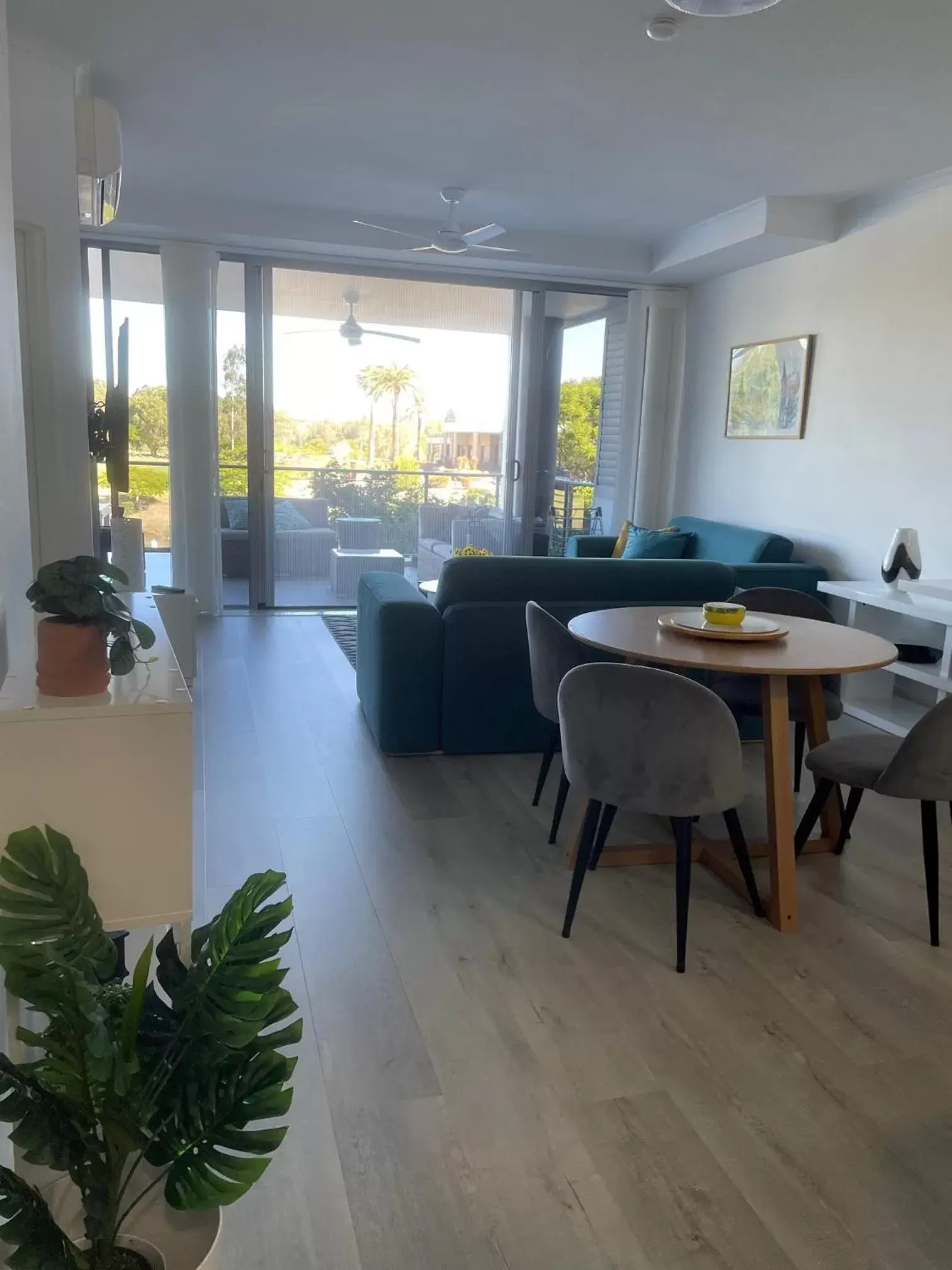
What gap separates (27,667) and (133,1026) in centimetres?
75

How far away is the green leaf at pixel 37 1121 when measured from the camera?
108cm

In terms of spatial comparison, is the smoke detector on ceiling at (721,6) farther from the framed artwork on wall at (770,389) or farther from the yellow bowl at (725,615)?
the framed artwork on wall at (770,389)

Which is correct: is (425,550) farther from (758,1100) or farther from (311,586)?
Answer: (758,1100)

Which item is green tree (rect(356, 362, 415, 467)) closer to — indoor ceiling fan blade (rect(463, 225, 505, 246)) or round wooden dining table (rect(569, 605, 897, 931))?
indoor ceiling fan blade (rect(463, 225, 505, 246))

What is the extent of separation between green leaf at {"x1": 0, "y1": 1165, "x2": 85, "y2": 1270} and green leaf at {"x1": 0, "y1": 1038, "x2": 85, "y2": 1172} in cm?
3

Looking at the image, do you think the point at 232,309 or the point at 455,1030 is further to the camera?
the point at 232,309

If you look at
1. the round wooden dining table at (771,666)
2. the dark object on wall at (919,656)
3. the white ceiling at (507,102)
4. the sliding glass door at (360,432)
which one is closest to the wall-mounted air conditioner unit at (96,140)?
the white ceiling at (507,102)

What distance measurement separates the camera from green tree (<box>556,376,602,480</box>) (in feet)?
24.3

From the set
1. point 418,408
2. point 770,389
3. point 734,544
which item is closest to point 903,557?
point 734,544

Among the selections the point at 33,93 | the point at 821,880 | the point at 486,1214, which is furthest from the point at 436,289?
the point at 486,1214

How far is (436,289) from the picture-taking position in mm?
6918

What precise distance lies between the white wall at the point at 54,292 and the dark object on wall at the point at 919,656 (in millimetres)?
3727

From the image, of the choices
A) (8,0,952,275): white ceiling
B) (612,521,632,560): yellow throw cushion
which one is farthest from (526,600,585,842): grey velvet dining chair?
(612,521,632,560): yellow throw cushion

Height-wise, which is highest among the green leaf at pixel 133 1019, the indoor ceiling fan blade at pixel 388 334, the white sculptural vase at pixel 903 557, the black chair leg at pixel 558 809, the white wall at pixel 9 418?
the indoor ceiling fan blade at pixel 388 334
